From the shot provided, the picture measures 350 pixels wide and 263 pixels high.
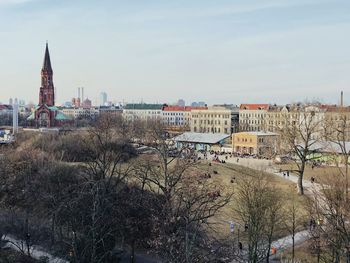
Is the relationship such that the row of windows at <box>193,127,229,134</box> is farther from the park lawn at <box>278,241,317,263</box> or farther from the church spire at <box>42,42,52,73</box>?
the park lawn at <box>278,241,317,263</box>

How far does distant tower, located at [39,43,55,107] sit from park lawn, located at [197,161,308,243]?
5388 cm

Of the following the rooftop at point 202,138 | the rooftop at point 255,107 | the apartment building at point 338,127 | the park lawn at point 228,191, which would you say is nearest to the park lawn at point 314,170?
the apartment building at point 338,127

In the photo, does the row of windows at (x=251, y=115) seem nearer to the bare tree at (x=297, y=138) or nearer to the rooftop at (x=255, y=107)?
the rooftop at (x=255, y=107)

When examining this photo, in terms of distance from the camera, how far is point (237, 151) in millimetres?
64875

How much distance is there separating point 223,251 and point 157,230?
3.20 m

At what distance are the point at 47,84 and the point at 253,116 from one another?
4489 cm

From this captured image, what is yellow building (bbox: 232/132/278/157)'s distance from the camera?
6259 centimetres

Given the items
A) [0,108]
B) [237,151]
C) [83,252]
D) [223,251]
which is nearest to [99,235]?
[83,252]

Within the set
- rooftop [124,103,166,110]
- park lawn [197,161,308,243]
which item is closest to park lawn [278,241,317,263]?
park lawn [197,161,308,243]

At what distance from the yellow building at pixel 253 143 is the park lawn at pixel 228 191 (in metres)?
18.5

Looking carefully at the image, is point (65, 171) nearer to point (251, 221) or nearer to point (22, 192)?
point (22, 192)

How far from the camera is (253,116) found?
3814 inches

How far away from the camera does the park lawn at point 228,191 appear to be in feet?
82.2

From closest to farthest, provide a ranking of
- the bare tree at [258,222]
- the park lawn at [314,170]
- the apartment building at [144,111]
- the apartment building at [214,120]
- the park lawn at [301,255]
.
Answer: the bare tree at [258,222] → the park lawn at [301,255] → the park lawn at [314,170] → the apartment building at [214,120] → the apartment building at [144,111]
